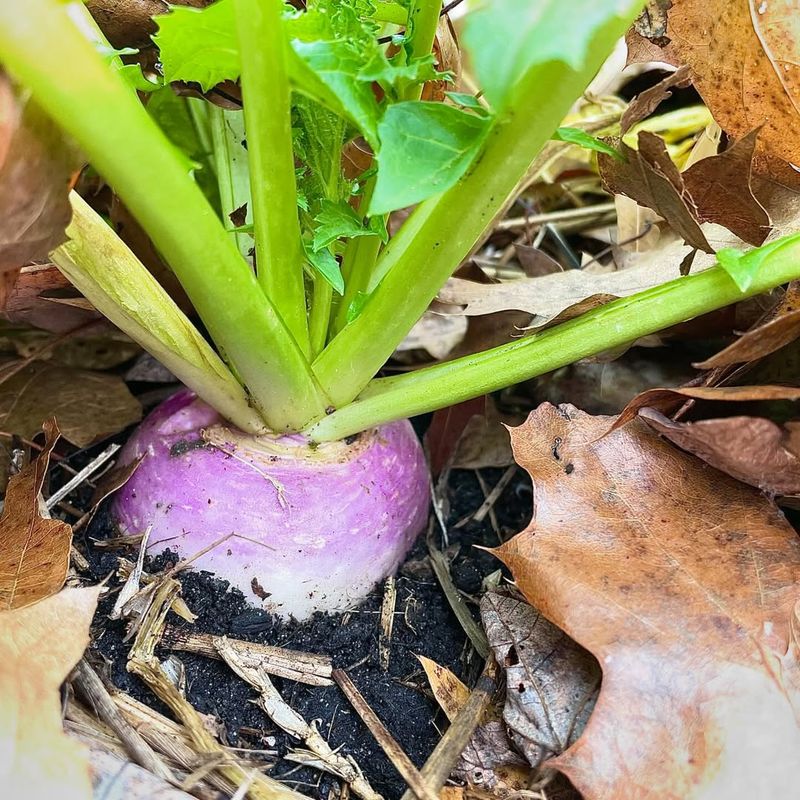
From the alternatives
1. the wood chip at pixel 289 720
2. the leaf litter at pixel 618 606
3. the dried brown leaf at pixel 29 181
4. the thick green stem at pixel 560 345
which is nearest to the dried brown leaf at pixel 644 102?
the leaf litter at pixel 618 606

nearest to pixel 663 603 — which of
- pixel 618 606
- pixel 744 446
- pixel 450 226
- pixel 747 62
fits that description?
pixel 618 606

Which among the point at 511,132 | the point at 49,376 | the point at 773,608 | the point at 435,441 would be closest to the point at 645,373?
the point at 435,441

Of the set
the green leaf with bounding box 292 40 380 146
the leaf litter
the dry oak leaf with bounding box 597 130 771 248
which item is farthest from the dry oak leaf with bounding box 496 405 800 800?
the green leaf with bounding box 292 40 380 146

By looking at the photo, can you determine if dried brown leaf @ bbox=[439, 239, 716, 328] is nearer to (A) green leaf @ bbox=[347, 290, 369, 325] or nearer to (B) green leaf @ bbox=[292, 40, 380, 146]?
(A) green leaf @ bbox=[347, 290, 369, 325]

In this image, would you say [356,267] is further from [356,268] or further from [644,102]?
[644,102]

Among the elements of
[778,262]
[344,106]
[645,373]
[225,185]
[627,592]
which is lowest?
[645,373]

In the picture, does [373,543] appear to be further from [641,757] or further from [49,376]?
[49,376]
